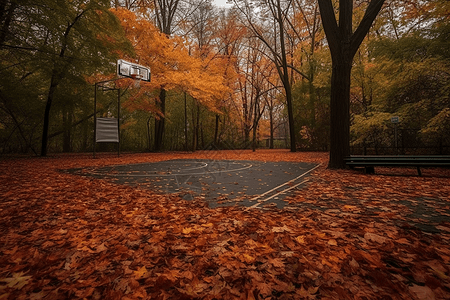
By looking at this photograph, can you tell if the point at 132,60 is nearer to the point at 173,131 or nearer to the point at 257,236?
the point at 173,131

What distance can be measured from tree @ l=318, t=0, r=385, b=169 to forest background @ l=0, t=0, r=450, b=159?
230 centimetres

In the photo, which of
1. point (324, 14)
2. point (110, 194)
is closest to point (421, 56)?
point (324, 14)

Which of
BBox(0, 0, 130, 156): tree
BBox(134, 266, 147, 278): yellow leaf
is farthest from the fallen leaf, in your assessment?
BBox(0, 0, 130, 156): tree

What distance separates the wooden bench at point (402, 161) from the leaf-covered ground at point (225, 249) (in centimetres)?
193

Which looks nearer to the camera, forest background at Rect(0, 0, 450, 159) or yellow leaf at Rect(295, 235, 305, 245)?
yellow leaf at Rect(295, 235, 305, 245)

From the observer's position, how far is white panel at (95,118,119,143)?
11644mm

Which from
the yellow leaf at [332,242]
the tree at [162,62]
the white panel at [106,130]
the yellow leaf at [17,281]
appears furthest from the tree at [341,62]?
the white panel at [106,130]

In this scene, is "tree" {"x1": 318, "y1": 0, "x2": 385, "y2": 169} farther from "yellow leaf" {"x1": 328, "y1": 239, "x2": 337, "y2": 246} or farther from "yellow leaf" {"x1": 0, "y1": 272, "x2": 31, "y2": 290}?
"yellow leaf" {"x1": 0, "y1": 272, "x2": 31, "y2": 290}

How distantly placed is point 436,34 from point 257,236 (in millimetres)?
9844

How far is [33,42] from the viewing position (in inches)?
342

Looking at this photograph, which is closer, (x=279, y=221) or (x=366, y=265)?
(x=366, y=265)

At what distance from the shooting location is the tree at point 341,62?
21.6ft

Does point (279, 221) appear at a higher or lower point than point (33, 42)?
lower

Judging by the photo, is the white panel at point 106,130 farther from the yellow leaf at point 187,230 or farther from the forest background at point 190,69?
the yellow leaf at point 187,230
